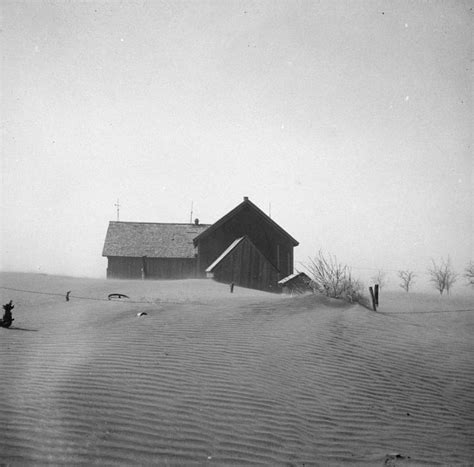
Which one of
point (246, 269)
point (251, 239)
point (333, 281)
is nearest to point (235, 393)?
point (333, 281)

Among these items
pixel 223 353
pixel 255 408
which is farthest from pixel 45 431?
pixel 223 353

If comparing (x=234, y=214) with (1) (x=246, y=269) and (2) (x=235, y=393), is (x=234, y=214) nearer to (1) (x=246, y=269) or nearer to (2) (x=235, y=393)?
(1) (x=246, y=269)

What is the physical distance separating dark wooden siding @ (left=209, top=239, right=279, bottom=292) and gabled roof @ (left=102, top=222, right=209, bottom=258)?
6.99 m

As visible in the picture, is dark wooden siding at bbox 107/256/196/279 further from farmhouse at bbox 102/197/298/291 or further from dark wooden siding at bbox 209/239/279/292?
dark wooden siding at bbox 209/239/279/292

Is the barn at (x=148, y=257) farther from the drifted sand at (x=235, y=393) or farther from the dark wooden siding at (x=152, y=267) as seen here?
the drifted sand at (x=235, y=393)

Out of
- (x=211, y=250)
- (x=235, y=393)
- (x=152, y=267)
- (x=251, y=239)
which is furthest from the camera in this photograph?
(x=152, y=267)

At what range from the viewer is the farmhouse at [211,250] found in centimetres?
2669

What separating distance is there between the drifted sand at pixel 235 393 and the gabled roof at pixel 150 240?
76.3ft

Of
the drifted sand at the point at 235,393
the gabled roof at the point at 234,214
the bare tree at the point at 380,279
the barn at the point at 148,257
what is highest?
the gabled roof at the point at 234,214

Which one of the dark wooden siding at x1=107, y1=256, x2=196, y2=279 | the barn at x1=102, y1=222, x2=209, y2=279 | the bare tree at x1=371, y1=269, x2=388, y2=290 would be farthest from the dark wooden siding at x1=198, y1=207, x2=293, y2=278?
the bare tree at x1=371, y1=269, x2=388, y2=290

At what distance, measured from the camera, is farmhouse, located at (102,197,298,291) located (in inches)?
1051

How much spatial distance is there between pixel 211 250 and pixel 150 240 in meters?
6.72

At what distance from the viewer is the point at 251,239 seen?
99.9 feet

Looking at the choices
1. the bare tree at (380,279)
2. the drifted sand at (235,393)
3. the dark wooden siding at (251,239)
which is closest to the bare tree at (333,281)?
the drifted sand at (235,393)
